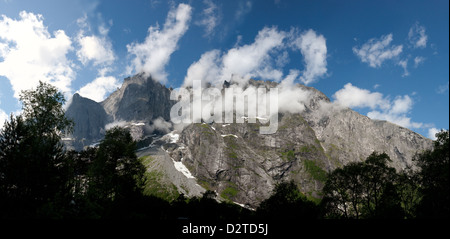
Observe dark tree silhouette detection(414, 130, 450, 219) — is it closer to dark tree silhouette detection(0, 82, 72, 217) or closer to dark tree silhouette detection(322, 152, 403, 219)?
dark tree silhouette detection(322, 152, 403, 219)

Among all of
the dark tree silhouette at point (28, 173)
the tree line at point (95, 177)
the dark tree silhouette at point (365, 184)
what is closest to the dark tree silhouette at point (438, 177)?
the tree line at point (95, 177)

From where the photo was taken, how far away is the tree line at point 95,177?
21567mm

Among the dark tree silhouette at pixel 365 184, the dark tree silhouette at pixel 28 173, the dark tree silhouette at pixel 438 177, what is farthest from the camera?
the dark tree silhouette at pixel 365 184

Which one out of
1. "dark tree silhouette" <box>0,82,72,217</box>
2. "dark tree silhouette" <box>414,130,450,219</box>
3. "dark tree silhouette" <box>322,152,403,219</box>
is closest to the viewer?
"dark tree silhouette" <box>0,82,72,217</box>

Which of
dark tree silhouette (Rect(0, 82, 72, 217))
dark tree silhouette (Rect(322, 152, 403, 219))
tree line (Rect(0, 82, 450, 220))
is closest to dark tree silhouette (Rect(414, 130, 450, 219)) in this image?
tree line (Rect(0, 82, 450, 220))

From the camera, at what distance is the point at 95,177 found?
3628 centimetres

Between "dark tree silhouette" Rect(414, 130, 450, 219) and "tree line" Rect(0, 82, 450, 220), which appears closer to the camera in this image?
"tree line" Rect(0, 82, 450, 220)

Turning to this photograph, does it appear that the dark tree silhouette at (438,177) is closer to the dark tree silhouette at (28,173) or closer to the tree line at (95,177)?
the tree line at (95,177)

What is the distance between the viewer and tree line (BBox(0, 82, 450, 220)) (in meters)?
21.6
